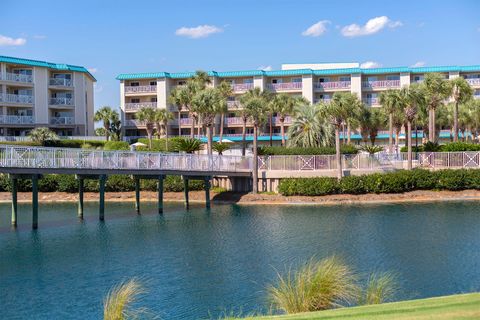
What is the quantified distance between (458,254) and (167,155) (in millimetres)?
22912

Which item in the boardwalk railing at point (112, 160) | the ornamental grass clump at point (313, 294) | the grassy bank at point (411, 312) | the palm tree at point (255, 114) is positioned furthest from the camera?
the palm tree at point (255, 114)

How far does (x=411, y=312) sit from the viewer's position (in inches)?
440

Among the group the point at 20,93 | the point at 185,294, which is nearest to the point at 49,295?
the point at 185,294

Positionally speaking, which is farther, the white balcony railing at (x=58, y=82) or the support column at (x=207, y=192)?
the white balcony railing at (x=58, y=82)

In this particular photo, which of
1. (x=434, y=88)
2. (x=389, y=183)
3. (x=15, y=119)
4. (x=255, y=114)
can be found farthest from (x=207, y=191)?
(x=15, y=119)

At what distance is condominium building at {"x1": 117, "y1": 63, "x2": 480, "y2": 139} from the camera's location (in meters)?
80.1

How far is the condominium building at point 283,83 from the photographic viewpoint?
8006 cm

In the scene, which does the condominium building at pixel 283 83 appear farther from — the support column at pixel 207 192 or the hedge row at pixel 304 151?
the support column at pixel 207 192

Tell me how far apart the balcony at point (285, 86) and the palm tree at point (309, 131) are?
79.7 ft

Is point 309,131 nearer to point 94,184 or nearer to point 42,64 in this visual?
point 94,184

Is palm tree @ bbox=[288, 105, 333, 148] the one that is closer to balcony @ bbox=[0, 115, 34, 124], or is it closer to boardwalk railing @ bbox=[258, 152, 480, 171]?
boardwalk railing @ bbox=[258, 152, 480, 171]

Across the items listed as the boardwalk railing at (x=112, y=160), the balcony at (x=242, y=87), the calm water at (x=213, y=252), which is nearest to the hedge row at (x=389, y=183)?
the calm water at (x=213, y=252)

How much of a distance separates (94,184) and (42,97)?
2444 cm

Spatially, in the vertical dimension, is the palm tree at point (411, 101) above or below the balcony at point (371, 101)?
below
